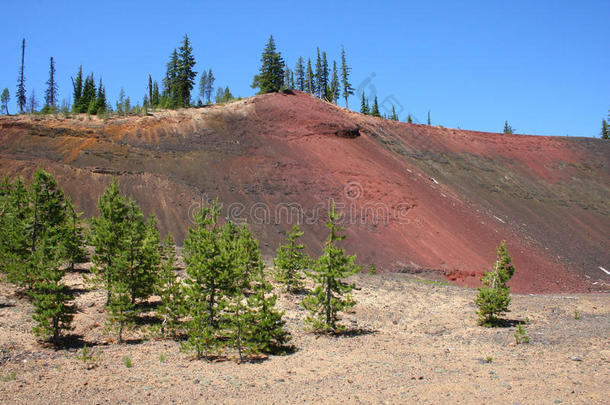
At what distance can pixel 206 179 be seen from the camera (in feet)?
111

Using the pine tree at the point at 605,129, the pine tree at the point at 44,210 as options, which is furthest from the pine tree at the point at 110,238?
the pine tree at the point at 605,129

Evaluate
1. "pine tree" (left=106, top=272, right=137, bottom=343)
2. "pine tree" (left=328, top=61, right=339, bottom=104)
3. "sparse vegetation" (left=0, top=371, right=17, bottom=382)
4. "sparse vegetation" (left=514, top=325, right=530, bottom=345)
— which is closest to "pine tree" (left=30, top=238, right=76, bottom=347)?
"pine tree" (left=106, top=272, right=137, bottom=343)

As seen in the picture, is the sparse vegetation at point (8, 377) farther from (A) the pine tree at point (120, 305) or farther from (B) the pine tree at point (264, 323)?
(B) the pine tree at point (264, 323)

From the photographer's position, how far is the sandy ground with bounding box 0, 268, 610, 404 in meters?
8.77

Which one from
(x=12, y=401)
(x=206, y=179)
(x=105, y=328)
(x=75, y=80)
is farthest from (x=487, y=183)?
(x=75, y=80)

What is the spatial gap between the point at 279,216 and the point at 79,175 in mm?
14551

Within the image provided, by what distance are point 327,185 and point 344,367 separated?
2571cm

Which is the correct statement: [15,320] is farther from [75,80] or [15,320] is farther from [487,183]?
[75,80]

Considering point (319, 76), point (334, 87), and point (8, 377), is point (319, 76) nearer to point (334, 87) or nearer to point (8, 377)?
point (334, 87)

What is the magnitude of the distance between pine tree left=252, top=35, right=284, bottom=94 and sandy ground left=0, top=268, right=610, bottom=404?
131 ft

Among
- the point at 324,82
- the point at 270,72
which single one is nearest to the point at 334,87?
the point at 324,82

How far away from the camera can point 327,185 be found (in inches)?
1421

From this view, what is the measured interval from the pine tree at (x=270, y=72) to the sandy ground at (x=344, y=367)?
40.0m

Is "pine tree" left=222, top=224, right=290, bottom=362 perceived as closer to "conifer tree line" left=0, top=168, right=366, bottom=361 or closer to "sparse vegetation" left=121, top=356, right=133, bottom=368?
"conifer tree line" left=0, top=168, right=366, bottom=361
